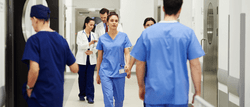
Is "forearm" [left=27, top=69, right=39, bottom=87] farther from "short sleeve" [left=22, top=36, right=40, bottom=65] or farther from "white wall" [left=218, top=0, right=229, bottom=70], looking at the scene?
"white wall" [left=218, top=0, right=229, bottom=70]

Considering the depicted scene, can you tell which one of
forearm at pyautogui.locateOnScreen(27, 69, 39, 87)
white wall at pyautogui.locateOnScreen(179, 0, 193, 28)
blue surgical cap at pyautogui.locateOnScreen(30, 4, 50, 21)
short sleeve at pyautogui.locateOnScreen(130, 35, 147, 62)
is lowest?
forearm at pyautogui.locateOnScreen(27, 69, 39, 87)

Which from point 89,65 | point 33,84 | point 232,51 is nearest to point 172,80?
point 232,51

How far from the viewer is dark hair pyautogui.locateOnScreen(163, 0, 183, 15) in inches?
80.2

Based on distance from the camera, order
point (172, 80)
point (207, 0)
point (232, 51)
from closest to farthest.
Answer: point (172, 80)
point (232, 51)
point (207, 0)

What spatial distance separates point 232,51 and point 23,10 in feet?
7.41

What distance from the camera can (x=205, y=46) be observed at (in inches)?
171

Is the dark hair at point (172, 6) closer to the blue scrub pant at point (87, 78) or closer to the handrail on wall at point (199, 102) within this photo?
the handrail on wall at point (199, 102)

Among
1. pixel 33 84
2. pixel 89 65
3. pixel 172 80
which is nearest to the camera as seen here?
pixel 172 80

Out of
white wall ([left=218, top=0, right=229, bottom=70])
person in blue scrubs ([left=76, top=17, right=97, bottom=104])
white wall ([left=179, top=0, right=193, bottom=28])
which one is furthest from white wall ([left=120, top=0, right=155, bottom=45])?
white wall ([left=218, top=0, right=229, bottom=70])

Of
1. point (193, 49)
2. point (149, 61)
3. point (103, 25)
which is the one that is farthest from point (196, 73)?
point (103, 25)

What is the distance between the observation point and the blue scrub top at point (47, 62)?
215 cm

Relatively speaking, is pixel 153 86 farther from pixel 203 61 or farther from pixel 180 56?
pixel 203 61

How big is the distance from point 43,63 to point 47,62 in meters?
0.03

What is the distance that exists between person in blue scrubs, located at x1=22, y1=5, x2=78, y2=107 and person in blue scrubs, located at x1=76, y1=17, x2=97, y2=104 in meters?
3.03
